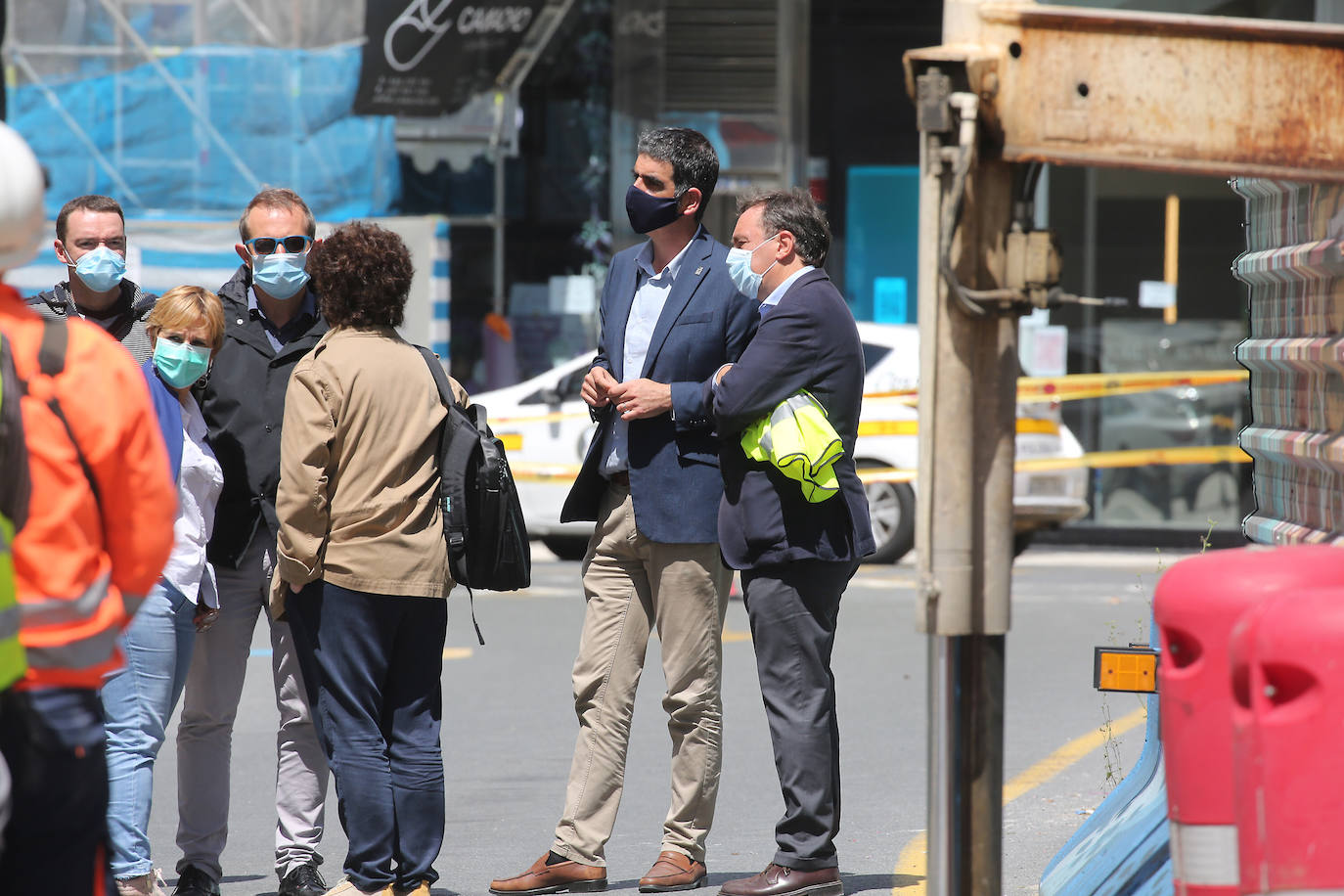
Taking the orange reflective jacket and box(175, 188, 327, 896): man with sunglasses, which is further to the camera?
box(175, 188, 327, 896): man with sunglasses

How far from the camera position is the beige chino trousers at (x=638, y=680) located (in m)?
5.06

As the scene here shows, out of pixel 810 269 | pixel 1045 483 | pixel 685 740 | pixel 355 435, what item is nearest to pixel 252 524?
pixel 355 435

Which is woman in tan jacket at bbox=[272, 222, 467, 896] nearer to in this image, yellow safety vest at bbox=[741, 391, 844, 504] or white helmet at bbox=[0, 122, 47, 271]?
yellow safety vest at bbox=[741, 391, 844, 504]

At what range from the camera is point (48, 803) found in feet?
8.79

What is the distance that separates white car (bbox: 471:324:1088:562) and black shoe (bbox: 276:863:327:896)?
7979 mm

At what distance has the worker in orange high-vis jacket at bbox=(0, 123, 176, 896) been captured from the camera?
268cm

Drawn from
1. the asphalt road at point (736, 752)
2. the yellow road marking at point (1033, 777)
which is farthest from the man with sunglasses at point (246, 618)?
the yellow road marking at point (1033, 777)

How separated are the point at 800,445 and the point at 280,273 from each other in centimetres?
158

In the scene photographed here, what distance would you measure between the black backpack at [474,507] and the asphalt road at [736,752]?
1026mm

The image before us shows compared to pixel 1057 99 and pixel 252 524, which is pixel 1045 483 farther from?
pixel 1057 99

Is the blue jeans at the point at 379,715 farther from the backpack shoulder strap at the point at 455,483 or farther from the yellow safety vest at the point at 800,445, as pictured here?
the yellow safety vest at the point at 800,445

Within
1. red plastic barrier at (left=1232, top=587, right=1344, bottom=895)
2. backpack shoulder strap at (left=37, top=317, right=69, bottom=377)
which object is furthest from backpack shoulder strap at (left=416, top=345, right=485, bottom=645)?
red plastic barrier at (left=1232, top=587, right=1344, bottom=895)

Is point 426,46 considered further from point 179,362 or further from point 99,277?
point 179,362

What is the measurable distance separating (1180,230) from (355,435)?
12585 mm
